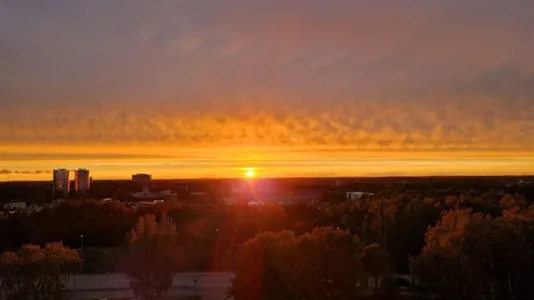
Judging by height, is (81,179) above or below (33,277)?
above

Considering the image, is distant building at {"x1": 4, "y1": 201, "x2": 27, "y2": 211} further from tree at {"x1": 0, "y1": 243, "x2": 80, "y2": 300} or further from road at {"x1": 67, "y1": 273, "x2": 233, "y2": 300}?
tree at {"x1": 0, "y1": 243, "x2": 80, "y2": 300}

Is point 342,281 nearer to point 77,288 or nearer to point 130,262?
point 130,262

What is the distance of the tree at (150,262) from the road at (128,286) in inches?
64.9

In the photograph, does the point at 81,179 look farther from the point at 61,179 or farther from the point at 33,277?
the point at 33,277

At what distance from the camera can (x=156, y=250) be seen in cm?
2831

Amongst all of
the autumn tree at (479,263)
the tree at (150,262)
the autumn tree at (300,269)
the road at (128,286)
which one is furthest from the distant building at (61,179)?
the autumn tree at (479,263)

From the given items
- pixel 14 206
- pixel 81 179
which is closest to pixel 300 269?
pixel 14 206

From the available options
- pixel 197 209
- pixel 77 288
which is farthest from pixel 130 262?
pixel 197 209

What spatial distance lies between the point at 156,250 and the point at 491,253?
13.0m

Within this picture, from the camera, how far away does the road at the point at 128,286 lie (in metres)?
30.4

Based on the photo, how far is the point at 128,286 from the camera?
32.5 m

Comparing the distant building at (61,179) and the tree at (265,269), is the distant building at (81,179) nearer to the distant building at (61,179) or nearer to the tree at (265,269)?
the distant building at (61,179)

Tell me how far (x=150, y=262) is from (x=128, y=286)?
4.99 m

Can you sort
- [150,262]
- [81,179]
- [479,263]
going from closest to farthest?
[479,263]
[150,262]
[81,179]
